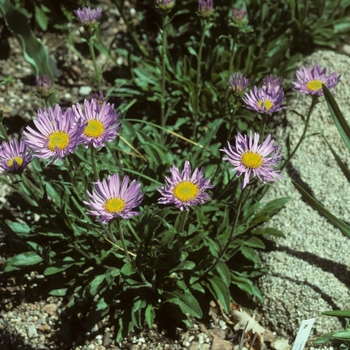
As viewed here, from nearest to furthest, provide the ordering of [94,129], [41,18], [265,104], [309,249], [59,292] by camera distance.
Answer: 1. [94,129]
2. [265,104]
3. [59,292]
4. [309,249]
5. [41,18]

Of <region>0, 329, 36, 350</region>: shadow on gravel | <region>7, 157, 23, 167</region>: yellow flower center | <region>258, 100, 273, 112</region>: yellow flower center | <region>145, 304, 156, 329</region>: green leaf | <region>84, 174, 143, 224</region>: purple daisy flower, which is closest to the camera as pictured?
<region>84, 174, 143, 224</region>: purple daisy flower

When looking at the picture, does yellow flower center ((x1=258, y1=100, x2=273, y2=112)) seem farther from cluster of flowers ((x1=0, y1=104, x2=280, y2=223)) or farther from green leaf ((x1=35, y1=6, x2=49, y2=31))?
green leaf ((x1=35, y1=6, x2=49, y2=31))

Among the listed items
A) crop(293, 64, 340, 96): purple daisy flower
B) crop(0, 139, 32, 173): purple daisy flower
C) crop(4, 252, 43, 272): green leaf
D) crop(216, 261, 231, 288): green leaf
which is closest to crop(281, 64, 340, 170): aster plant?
crop(293, 64, 340, 96): purple daisy flower

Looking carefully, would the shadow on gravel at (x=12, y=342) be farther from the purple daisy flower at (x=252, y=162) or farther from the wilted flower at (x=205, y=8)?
the wilted flower at (x=205, y=8)

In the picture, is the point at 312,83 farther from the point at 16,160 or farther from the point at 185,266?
the point at 16,160

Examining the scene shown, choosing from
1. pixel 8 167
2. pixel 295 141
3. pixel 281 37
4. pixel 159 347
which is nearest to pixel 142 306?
pixel 159 347

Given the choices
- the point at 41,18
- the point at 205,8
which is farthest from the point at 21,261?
the point at 41,18
